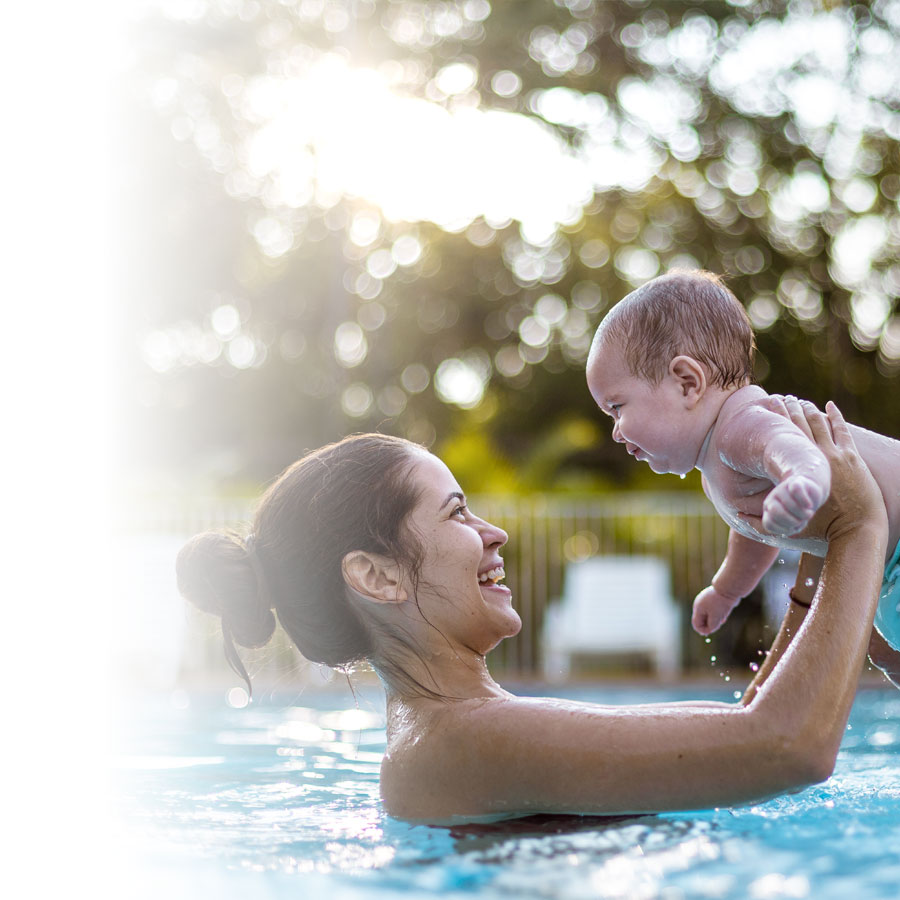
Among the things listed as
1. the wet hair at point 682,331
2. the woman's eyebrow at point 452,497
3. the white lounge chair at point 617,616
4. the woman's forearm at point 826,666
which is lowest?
the white lounge chair at point 617,616

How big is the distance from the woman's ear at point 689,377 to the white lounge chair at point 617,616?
24.3 ft

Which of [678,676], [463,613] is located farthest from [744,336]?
[678,676]

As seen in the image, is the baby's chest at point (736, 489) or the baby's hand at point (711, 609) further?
the baby's hand at point (711, 609)

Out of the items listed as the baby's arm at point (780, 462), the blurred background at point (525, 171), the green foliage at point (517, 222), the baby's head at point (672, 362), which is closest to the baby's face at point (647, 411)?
the baby's head at point (672, 362)

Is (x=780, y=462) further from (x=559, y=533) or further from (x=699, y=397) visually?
(x=559, y=533)

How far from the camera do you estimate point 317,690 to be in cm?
831

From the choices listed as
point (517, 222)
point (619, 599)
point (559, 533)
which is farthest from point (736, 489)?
point (517, 222)

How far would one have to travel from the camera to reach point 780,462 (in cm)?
200

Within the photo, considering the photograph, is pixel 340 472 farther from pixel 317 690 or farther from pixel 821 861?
pixel 317 690

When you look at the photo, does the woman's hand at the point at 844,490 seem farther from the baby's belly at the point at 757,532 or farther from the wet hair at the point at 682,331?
the wet hair at the point at 682,331

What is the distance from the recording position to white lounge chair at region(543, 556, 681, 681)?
9.80 m

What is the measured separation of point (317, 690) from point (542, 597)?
10.1 feet

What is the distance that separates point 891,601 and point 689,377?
67 centimetres

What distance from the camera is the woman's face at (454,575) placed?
2359 millimetres
